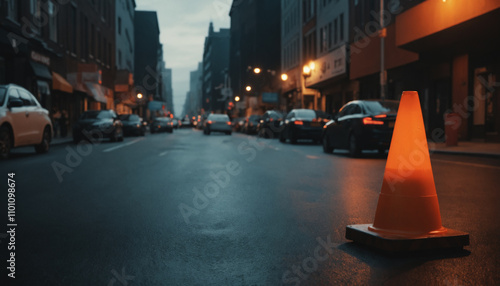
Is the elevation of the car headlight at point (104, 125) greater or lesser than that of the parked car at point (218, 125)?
greater

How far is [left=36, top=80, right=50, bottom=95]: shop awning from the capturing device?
90.7ft

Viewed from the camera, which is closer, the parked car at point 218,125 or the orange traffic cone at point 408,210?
the orange traffic cone at point 408,210

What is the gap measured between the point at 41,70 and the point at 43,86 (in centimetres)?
85

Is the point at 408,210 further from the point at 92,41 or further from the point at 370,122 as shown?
the point at 92,41

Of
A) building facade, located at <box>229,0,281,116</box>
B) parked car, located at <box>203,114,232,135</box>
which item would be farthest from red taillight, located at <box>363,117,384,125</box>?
building facade, located at <box>229,0,281,116</box>

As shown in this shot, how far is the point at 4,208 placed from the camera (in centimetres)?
641

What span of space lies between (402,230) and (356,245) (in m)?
0.41

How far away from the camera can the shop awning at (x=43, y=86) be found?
2766 centimetres

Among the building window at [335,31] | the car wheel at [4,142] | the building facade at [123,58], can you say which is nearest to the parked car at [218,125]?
the building window at [335,31]

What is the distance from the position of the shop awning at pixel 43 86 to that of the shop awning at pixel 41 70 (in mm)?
319

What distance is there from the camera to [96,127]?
24.1m

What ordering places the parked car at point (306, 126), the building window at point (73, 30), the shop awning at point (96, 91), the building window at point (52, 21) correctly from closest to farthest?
the parked car at point (306, 126) → the building window at point (52, 21) → the building window at point (73, 30) → the shop awning at point (96, 91)

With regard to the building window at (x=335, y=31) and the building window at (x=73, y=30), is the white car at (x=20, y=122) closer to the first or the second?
the building window at (x=73, y=30)

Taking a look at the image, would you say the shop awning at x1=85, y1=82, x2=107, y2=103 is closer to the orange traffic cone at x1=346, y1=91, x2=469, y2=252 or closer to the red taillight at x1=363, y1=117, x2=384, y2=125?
the red taillight at x1=363, y1=117, x2=384, y2=125
